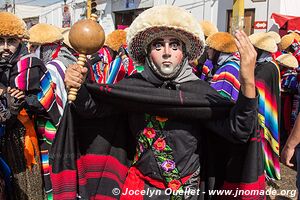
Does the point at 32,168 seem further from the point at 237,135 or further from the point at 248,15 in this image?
the point at 248,15

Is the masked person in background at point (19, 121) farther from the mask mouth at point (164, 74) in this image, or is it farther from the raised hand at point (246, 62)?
the raised hand at point (246, 62)

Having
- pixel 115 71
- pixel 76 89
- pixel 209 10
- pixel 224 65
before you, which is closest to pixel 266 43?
pixel 224 65

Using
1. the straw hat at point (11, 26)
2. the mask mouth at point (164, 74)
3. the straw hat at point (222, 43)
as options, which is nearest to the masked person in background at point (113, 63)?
the straw hat at point (11, 26)

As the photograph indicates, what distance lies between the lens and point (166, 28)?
7.13 feet

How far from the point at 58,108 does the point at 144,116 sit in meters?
1.70

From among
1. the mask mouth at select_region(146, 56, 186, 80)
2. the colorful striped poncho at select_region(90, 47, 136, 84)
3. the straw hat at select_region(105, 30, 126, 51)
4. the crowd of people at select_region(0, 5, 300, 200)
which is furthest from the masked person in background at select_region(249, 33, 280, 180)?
the mask mouth at select_region(146, 56, 186, 80)

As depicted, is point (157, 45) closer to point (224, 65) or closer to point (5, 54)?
point (5, 54)

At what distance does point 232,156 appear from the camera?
2186 millimetres

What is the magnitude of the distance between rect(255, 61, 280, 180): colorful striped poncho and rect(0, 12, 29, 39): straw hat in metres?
3.03

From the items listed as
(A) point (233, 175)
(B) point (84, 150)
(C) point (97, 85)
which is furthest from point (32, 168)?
(A) point (233, 175)

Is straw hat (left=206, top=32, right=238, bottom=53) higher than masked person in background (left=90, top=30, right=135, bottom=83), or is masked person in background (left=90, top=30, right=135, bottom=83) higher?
straw hat (left=206, top=32, right=238, bottom=53)

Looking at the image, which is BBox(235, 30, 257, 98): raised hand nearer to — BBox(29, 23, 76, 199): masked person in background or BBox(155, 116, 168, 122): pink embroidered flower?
BBox(155, 116, 168, 122): pink embroidered flower

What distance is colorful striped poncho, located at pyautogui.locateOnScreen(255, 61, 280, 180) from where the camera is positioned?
4.78 m

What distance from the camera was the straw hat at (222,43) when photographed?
5000 mm
